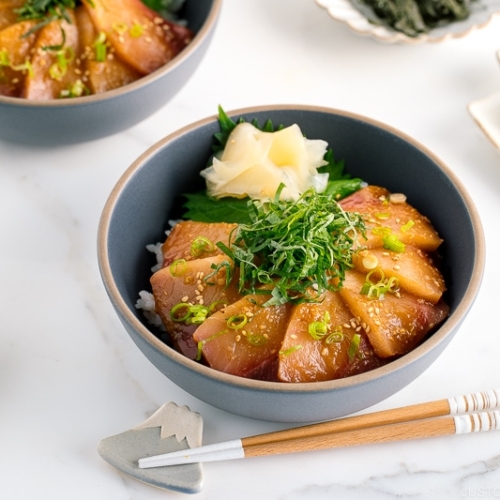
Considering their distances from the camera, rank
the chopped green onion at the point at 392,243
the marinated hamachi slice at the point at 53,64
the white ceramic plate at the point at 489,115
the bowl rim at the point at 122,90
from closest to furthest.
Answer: the chopped green onion at the point at 392,243, the bowl rim at the point at 122,90, the marinated hamachi slice at the point at 53,64, the white ceramic plate at the point at 489,115

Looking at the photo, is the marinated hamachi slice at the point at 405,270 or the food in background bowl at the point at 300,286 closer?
the food in background bowl at the point at 300,286

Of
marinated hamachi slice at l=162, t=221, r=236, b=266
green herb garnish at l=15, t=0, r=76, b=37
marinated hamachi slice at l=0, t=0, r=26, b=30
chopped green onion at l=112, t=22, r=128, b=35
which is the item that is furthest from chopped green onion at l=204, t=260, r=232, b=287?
marinated hamachi slice at l=0, t=0, r=26, b=30

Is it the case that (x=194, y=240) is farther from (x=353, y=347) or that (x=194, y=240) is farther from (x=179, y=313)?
(x=353, y=347)

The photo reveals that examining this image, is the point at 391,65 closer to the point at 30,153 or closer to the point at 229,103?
the point at 229,103

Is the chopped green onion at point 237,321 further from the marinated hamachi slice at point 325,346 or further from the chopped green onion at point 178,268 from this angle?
the chopped green onion at point 178,268

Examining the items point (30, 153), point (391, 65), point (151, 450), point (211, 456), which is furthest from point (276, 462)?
point (391, 65)

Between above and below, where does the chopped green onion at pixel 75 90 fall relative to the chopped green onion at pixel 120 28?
below

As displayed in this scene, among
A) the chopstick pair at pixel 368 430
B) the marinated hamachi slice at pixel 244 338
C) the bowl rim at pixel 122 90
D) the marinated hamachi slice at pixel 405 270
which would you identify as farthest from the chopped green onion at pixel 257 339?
the bowl rim at pixel 122 90
